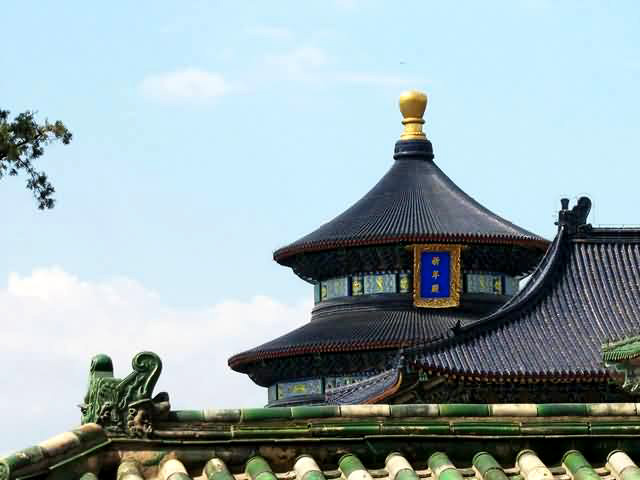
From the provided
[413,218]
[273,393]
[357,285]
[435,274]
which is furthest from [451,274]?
[273,393]

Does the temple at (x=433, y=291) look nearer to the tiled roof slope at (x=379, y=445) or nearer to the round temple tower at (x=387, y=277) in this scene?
the round temple tower at (x=387, y=277)

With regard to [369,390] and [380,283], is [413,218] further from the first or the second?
[369,390]

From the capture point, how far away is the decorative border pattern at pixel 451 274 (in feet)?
168

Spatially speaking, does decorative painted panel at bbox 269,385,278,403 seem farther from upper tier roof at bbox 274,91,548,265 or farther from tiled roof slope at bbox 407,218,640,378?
tiled roof slope at bbox 407,218,640,378

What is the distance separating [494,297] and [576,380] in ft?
48.5

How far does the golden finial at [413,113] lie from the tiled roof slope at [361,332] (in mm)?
6949

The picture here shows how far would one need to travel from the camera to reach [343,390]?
45031 mm

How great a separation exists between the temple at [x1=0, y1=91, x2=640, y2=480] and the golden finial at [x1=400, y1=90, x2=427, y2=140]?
0.22 feet

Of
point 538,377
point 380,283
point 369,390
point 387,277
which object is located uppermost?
point 387,277

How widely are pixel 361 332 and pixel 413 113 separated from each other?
9649 mm

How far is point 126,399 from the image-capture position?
9781 millimetres

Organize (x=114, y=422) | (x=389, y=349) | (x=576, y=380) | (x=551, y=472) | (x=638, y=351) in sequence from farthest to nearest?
1. (x=389, y=349)
2. (x=576, y=380)
3. (x=638, y=351)
4. (x=551, y=472)
5. (x=114, y=422)

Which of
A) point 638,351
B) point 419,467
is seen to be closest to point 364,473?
point 419,467

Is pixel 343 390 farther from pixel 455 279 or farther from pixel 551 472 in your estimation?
pixel 551 472
